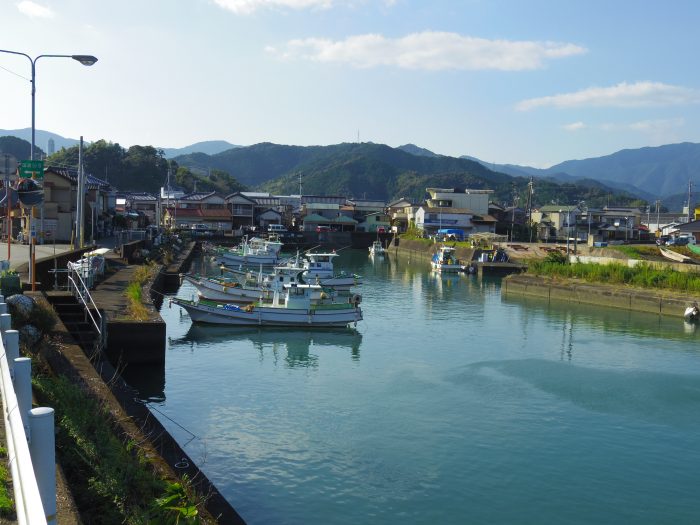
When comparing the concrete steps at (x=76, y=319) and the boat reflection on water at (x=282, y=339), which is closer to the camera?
the concrete steps at (x=76, y=319)

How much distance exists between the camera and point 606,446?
15.6m

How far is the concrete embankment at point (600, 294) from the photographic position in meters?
35.1

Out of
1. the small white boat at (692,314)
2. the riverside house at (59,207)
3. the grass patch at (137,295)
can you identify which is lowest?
the small white boat at (692,314)

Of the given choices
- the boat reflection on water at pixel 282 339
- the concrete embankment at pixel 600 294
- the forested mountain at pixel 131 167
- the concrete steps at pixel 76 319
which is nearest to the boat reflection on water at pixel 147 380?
the concrete steps at pixel 76 319

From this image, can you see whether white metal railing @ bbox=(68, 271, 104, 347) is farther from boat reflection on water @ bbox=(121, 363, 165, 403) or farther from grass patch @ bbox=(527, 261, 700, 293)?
grass patch @ bbox=(527, 261, 700, 293)

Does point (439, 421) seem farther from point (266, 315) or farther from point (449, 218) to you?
point (449, 218)

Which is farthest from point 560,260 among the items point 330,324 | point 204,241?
point 204,241

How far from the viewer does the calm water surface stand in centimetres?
1238

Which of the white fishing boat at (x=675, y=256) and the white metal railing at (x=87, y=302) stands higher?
the white fishing boat at (x=675, y=256)

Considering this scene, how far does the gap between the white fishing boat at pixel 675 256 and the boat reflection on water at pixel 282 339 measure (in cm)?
2767

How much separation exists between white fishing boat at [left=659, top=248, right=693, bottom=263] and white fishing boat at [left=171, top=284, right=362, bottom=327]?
90.3 feet

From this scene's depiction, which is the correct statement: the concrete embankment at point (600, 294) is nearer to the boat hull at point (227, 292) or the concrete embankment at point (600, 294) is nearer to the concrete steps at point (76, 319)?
the boat hull at point (227, 292)

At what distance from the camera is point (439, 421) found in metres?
16.7

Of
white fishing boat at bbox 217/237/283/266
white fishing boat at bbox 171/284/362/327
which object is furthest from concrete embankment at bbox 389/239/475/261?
white fishing boat at bbox 171/284/362/327
